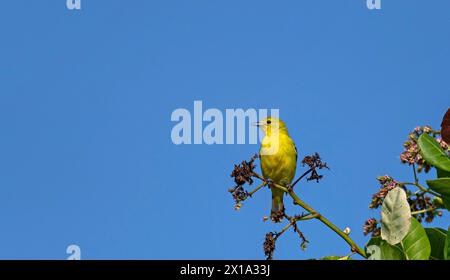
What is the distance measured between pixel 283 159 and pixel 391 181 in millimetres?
3065

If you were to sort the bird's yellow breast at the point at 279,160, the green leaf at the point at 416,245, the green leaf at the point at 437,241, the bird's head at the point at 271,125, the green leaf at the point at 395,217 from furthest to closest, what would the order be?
the bird's head at the point at 271,125, the bird's yellow breast at the point at 279,160, the green leaf at the point at 437,241, the green leaf at the point at 416,245, the green leaf at the point at 395,217

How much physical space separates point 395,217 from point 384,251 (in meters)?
0.14

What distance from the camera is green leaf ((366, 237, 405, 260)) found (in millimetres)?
2467

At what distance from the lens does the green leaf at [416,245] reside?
254cm

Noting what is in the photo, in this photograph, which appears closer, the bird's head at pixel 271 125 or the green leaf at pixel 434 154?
the green leaf at pixel 434 154

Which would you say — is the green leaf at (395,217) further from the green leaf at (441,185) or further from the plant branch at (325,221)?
the green leaf at (441,185)

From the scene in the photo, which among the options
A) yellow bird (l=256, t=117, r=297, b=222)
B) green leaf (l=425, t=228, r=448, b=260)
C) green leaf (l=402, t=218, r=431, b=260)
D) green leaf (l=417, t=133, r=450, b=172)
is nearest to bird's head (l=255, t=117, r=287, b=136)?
yellow bird (l=256, t=117, r=297, b=222)

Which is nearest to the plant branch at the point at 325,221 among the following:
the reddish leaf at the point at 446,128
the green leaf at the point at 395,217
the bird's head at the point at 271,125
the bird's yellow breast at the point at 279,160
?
the green leaf at the point at 395,217

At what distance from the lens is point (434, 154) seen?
282 centimetres

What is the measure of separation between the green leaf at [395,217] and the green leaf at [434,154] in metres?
0.44

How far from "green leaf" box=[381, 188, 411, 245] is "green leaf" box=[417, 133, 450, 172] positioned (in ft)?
1.46

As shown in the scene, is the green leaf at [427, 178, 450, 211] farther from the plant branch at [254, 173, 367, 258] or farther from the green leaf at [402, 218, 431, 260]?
the plant branch at [254, 173, 367, 258]

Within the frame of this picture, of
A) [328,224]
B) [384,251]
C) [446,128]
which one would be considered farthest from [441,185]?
[328,224]
